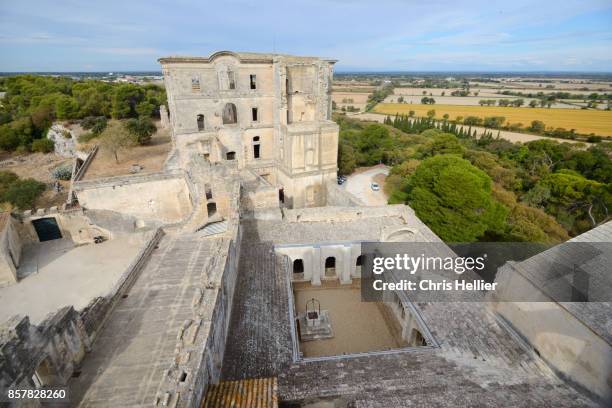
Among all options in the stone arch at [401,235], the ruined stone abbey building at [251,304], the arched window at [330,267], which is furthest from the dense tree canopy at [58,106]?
the stone arch at [401,235]

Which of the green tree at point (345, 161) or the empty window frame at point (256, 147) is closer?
the empty window frame at point (256, 147)

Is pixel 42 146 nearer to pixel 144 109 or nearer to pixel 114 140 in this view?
pixel 144 109

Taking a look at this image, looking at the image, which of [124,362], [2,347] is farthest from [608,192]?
[2,347]

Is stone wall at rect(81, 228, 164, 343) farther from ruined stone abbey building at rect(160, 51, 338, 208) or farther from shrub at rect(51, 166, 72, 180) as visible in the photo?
shrub at rect(51, 166, 72, 180)

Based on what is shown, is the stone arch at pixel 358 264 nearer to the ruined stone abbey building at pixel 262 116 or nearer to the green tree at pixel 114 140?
the ruined stone abbey building at pixel 262 116

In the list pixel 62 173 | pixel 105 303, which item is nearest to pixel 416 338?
pixel 105 303

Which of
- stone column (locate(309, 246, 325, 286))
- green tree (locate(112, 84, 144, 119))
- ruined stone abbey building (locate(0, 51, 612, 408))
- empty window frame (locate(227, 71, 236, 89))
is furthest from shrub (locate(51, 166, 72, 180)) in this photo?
stone column (locate(309, 246, 325, 286))
